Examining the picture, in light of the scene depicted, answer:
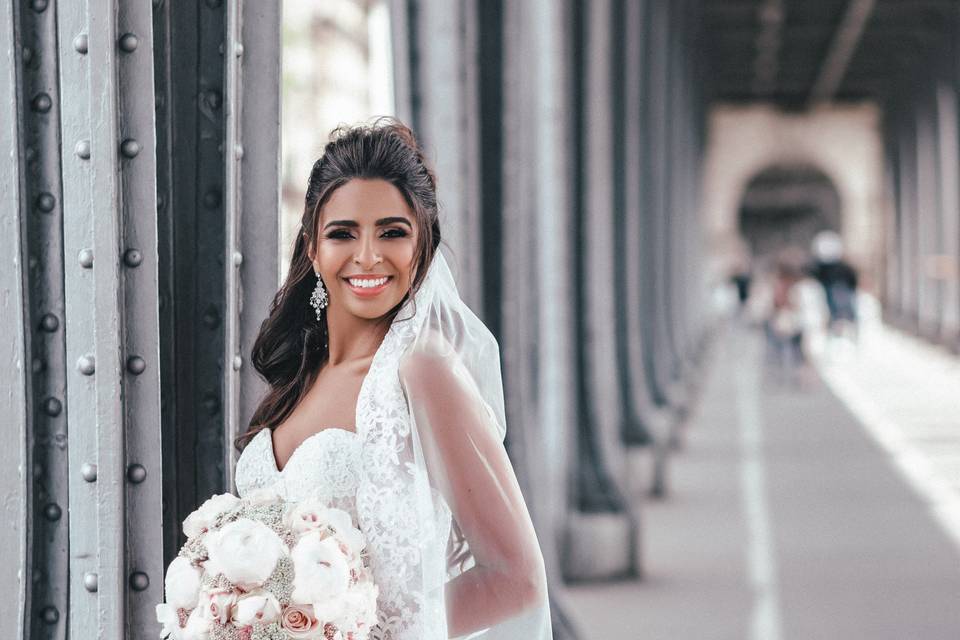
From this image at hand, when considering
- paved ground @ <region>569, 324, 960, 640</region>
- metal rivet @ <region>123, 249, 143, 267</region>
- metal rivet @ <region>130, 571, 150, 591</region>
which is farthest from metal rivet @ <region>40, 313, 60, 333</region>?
paved ground @ <region>569, 324, 960, 640</region>

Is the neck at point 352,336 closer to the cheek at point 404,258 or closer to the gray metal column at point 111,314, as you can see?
the cheek at point 404,258

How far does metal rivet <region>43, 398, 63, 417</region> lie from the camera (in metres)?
2.19

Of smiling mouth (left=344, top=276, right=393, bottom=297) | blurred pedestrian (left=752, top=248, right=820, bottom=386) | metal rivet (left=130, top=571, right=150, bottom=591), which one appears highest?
smiling mouth (left=344, top=276, right=393, bottom=297)

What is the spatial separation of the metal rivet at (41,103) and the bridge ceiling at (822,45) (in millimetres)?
23218

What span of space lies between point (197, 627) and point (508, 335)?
4127 mm

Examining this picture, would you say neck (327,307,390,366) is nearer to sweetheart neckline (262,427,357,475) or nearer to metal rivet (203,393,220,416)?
sweetheart neckline (262,427,357,475)

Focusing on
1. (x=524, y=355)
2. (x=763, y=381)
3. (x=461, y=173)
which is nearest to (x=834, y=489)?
(x=524, y=355)

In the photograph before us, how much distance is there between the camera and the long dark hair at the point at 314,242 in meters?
→ 1.85

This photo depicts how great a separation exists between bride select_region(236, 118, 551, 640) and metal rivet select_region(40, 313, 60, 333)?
41cm

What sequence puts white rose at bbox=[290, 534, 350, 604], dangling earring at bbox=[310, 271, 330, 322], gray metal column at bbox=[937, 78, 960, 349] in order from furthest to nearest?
gray metal column at bbox=[937, 78, 960, 349] → dangling earring at bbox=[310, 271, 330, 322] → white rose at bbox=[290, 534, 350, 604]

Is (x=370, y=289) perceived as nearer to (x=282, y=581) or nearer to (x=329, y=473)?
(x=329, y=473)

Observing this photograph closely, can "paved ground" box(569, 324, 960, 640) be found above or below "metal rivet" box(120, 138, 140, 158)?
below

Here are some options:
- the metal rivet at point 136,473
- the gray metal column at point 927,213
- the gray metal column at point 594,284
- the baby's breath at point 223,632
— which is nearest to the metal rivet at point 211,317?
the metal rivet at point 136,473

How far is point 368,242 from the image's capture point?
1827mm
